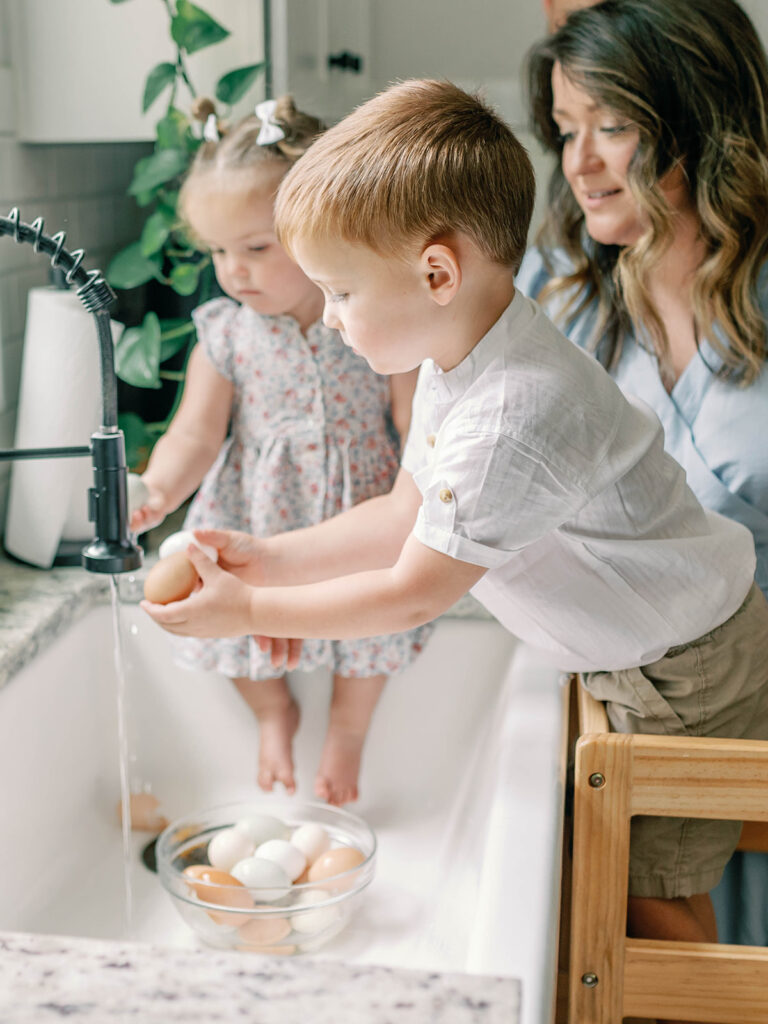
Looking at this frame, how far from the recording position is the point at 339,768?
53.9 inches

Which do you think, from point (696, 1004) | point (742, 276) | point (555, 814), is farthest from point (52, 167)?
point (696, 1004)

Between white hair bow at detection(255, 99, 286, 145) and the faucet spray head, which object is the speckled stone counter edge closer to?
the faucet spray head

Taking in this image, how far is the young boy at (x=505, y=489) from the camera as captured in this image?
811mm

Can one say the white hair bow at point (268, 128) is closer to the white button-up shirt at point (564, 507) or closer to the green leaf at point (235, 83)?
the green leaf at point (235, 83)

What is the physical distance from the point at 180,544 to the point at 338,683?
0.37 meters

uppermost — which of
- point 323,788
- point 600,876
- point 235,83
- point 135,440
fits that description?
point 235,83

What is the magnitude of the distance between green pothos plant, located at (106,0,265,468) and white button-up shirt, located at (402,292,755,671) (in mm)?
533

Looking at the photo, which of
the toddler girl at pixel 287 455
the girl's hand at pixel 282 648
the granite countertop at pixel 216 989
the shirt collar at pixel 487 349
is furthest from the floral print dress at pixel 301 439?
the granite countertop at pixel 216 989

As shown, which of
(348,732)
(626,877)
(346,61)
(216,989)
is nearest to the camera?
(216,989)

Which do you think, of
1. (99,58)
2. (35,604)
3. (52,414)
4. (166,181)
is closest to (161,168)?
(166,181)

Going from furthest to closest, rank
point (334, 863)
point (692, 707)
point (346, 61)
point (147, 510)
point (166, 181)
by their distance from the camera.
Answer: point (346, 61)
point (166, 181)
point (147, 510)
point (334, 863)
point (692, 707)

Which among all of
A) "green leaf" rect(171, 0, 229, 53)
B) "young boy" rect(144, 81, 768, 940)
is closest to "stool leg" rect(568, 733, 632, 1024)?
"young boy" rect(144, 81, 768, 940)

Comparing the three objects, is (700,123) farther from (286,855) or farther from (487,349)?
(286,855)

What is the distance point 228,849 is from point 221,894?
10cm
